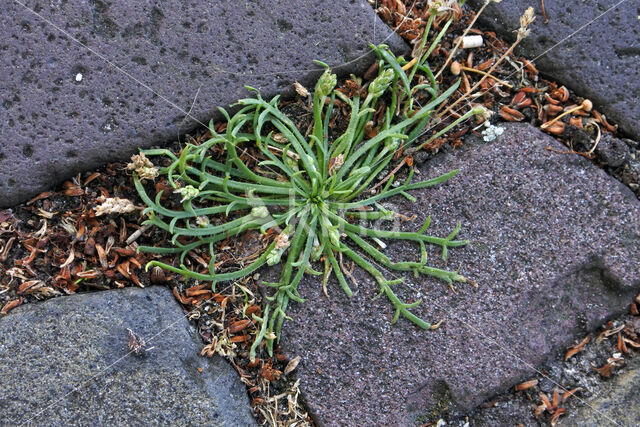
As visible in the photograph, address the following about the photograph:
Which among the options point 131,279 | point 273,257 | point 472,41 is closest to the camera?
point 273,257

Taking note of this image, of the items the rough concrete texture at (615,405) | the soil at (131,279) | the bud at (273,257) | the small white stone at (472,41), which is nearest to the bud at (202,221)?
the soil at (131,279)

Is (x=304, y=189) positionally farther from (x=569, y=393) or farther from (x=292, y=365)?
(x=569, y=393)

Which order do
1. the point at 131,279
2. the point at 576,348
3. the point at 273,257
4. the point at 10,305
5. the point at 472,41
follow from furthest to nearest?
the point at 472,41 → the point at 576,348 → the point at 131,279 → the point at 10,305 → the point at 273,257

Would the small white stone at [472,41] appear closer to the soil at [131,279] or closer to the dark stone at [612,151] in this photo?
the soil at [131,279]

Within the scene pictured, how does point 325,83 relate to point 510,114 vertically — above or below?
below

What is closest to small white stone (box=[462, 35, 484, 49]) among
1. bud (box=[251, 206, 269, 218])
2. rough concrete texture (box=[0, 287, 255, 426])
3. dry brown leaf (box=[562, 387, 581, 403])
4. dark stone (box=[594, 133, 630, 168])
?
dark stone (box=[594, 133, 630, 168])

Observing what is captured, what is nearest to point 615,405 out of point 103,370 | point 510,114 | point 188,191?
point 510,114

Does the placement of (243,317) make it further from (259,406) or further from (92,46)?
(92,46)
